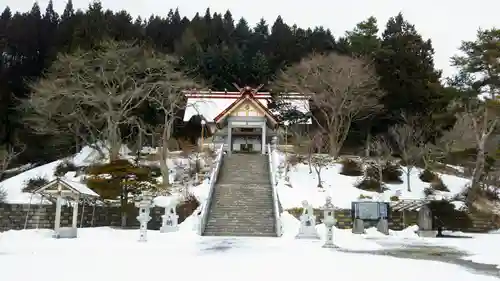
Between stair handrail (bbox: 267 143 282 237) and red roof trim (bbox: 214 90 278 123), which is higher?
red roof trim (bbox: 214 90 278 123)

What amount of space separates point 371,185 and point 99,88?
15.0m

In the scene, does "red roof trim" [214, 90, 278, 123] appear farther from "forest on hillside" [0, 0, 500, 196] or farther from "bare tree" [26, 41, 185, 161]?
"bare tree" [26, 41, 185, 161]

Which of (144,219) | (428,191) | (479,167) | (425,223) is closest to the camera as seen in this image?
(144,219)

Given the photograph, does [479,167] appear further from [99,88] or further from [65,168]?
[65,168]

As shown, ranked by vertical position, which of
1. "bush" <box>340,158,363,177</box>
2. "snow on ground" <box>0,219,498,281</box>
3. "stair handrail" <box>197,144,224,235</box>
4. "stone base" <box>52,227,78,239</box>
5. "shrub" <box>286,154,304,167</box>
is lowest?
"stone base" <box>52,227,78,239</box>

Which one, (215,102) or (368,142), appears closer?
(368,142)

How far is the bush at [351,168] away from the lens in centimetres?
2390

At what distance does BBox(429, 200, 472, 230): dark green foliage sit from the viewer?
678 inches

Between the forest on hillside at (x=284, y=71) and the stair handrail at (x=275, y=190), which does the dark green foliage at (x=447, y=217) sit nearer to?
the forest on hillside at (x=284, y=71)

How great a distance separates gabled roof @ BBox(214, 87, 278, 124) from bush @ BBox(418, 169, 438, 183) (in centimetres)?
944

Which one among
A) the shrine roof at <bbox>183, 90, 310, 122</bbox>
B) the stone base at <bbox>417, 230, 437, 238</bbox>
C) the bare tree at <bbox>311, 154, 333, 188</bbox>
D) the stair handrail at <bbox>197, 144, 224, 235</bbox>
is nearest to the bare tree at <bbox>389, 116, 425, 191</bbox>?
the bare tree at <bbox>311, 154, 333, 188</bbox>

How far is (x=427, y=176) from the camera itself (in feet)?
78.2

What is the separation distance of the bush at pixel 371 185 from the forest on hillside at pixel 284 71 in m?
3.66

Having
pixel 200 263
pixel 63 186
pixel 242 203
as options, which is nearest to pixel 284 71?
pixel 242 203
